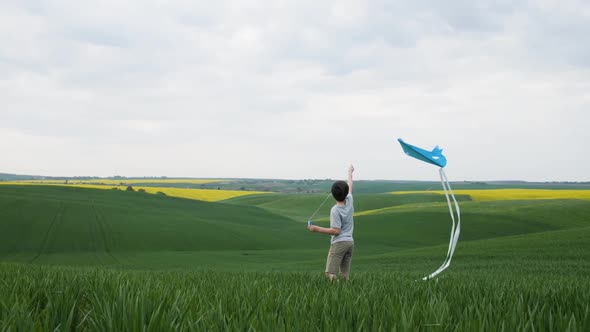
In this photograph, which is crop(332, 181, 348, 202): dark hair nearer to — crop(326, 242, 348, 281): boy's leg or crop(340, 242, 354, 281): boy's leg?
crop(326, 242, 348, 281): boy's leg

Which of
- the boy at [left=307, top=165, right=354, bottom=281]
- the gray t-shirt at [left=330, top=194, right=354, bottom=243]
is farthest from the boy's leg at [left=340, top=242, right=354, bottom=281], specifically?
the gray t-shirt at [left=330, top=194, right=354, bottom=243]

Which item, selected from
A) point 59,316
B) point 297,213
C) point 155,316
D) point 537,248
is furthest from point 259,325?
point 297,213

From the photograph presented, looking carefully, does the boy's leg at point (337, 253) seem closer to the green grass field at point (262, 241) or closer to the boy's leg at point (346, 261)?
the boy's leg at point (346, 261)

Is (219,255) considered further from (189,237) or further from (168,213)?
(168,213)

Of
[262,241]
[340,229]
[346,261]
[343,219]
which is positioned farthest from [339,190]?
[262,241]

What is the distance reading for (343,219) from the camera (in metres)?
7.71

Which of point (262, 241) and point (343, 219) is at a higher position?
point (343, 219)

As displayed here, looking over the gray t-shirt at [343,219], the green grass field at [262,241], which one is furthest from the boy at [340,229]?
the green grass field at [262,241]

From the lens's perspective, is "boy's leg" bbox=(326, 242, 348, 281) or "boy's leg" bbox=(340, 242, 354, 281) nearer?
"boy's leg" bbox=(326, 242, 348, 281)

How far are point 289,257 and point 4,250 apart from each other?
21163 millimetres

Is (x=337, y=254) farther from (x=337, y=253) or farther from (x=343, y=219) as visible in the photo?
(x=343, y=219)

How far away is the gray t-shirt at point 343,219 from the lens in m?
7.61

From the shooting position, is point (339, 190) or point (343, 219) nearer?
point (339, 190)

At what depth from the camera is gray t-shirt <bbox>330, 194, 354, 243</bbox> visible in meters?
7.61
